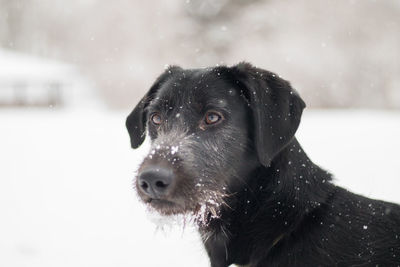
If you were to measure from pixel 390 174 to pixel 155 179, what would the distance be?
6001 millimetres

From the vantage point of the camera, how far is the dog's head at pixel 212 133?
2658mm

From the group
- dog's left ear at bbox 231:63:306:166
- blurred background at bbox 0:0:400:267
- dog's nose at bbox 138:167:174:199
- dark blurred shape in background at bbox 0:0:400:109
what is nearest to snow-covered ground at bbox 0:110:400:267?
blurred background at bbox 0:0:400:267

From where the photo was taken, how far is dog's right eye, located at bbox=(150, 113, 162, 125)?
338 cm

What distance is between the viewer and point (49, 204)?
22.6 feet

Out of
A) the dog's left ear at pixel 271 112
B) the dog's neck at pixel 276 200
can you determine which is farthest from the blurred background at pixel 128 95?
the dog's left ear at pixel 271 112

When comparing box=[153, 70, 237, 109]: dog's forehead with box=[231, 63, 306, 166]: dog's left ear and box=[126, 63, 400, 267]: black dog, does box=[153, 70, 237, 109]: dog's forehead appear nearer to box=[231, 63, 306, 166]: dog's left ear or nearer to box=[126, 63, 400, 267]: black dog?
box=[126, 63, 400, 267]: black dog

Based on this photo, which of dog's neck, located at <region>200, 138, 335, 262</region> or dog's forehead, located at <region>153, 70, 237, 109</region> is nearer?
dog's neck, located at <region>200, 138, 335, 262</region>

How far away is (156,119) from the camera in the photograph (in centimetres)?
340

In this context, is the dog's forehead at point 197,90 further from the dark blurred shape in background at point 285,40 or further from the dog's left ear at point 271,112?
the dark blurred shape in background at point 285,40

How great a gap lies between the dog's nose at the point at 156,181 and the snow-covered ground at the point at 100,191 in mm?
910

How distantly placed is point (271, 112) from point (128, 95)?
3009cm

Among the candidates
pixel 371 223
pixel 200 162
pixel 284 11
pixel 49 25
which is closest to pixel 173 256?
pixel 200 162

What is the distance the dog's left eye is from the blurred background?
0.98 meters

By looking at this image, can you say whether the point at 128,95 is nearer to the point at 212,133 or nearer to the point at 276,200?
the point at 212,133
